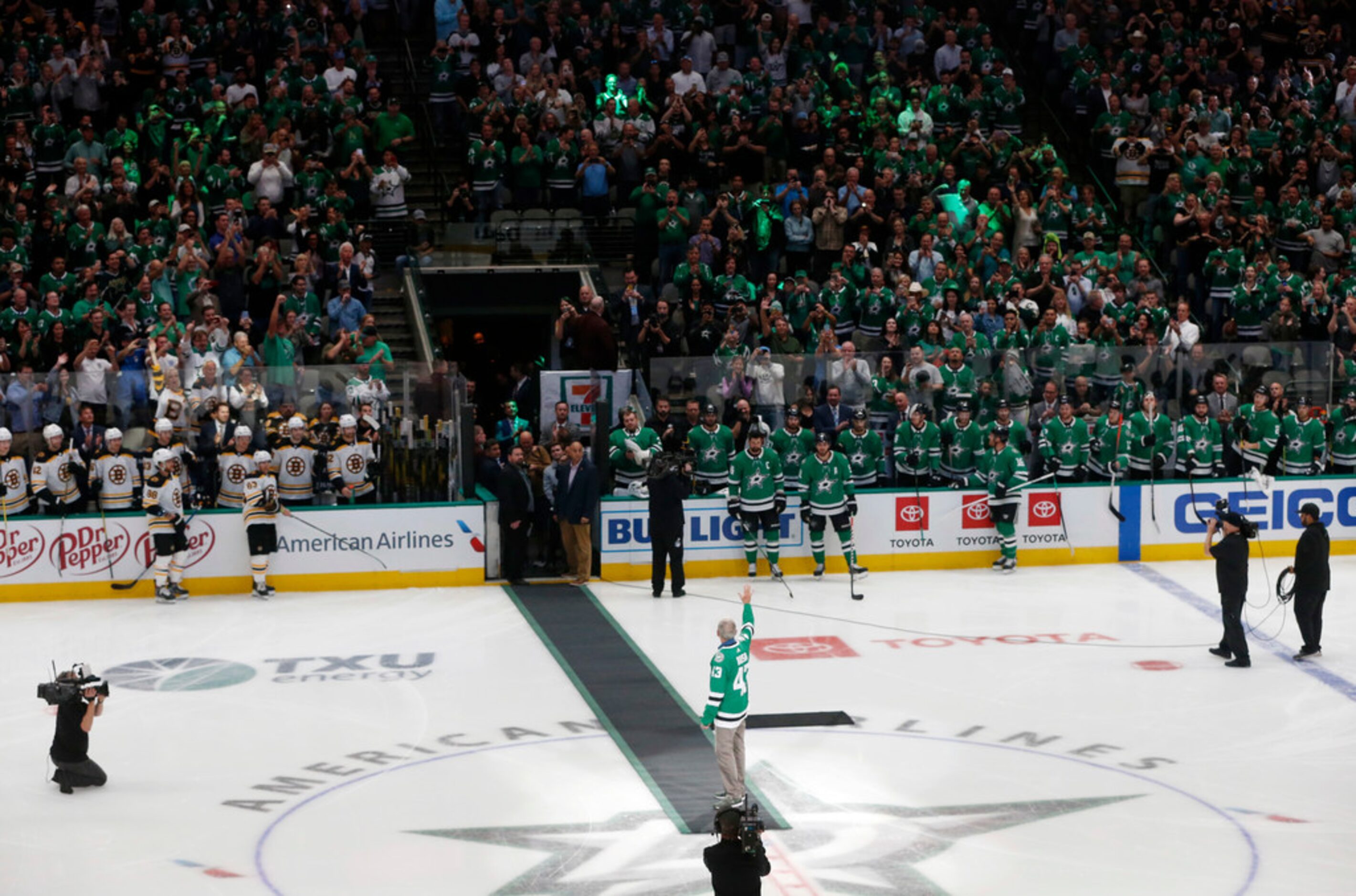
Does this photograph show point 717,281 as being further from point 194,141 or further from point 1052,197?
point 194,141

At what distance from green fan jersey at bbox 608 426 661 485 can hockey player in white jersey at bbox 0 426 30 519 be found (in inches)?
241

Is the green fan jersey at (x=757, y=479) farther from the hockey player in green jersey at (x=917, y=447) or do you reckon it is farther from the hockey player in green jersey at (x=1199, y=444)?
the hockey player in green jersey at (x=1199, y=444)

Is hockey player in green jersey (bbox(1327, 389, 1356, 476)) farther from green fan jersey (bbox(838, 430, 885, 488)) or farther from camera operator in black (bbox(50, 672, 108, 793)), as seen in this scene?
camera operator in black (bbox(50, 672, 108, 793))

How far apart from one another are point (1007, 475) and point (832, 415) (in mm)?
2070

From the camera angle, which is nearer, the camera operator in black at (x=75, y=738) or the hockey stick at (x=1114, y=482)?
the camera operator in black at (x=75, y=738)

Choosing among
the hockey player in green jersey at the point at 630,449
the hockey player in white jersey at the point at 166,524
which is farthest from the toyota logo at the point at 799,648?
the hockey player in white jersey at the point at 166,524

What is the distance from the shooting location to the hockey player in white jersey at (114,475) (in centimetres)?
1888

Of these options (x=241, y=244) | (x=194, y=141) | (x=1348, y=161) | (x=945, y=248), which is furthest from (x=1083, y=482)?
(x=194, y=141)

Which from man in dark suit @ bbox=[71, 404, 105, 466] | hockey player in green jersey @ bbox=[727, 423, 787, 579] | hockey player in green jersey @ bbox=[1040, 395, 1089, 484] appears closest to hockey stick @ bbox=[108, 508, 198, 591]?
man in dark suit @ bbox=[71, 404, 105, 466]

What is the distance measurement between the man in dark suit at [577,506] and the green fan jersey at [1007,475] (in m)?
4.46

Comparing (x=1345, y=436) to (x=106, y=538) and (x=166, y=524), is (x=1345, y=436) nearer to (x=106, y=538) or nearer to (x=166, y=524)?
(x=166, y=524)

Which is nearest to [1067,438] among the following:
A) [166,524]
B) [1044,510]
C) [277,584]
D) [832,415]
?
[1044,510]

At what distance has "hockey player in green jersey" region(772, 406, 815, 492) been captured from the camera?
2034 centimetres

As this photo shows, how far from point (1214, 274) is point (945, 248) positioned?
3844 mm
